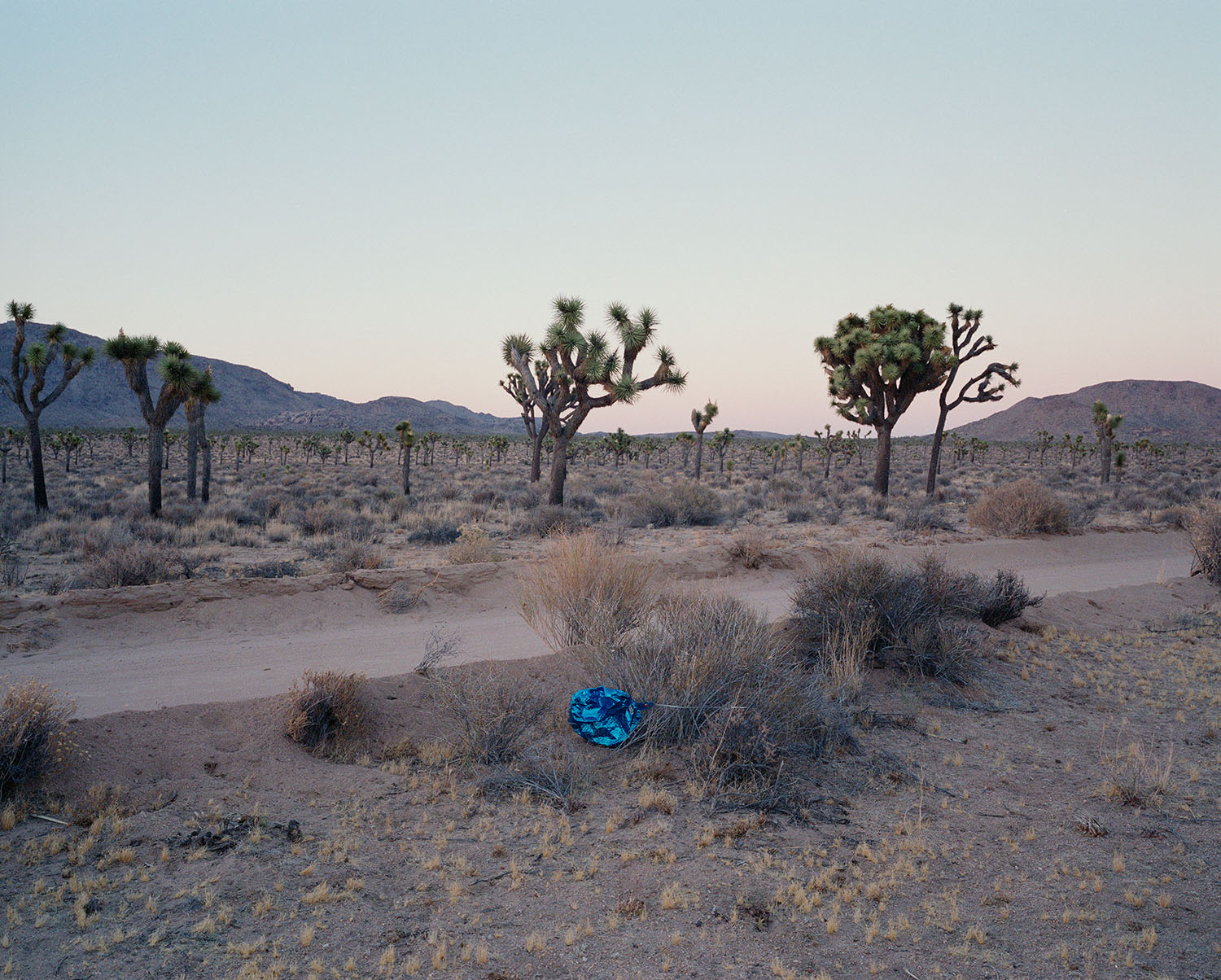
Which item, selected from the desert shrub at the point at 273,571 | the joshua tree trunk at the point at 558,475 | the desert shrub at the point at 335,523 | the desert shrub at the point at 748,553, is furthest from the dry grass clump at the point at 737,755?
the joshua tree trunk at the point at 558,475

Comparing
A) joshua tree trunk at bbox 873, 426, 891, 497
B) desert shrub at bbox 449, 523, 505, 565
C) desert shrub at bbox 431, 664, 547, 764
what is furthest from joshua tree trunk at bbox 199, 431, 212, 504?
joshua tree trunk at bbox 873, 426, 891, 497

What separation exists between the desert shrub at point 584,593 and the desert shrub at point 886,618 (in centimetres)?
202

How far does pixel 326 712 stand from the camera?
243 inches

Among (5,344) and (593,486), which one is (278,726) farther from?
(5,344)

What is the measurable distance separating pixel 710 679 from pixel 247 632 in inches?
240

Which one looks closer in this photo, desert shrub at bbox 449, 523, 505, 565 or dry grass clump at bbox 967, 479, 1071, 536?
desert shrub at bbox 449, 523, 505, 565

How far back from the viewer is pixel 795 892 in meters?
4.26

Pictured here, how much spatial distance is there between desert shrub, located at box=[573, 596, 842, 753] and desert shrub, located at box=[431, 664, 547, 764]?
0.86m

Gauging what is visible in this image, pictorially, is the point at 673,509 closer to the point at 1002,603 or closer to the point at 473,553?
the point at 473,553

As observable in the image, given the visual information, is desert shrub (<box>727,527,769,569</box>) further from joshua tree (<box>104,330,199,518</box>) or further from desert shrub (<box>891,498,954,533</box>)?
joshua tree (<box>104,330,199,518</box>)

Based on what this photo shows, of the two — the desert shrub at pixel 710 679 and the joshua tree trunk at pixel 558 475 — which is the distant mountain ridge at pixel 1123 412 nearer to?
the joshua tree trunk at pixel 558 475

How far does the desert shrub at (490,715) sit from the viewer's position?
596cm

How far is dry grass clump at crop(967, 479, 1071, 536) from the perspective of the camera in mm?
17141

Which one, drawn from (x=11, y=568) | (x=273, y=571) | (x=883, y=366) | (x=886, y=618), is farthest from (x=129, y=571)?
(x=883, y=366)
